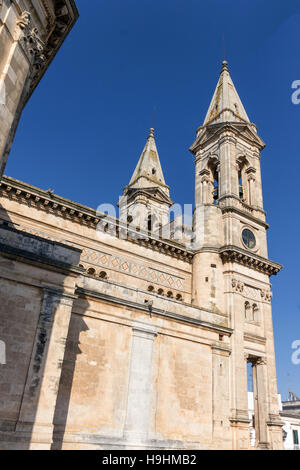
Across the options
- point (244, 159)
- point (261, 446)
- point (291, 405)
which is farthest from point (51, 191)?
point (291, 405)

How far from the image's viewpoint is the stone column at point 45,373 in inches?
469

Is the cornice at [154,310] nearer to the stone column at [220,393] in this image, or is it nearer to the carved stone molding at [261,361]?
the stone column at [220,393]

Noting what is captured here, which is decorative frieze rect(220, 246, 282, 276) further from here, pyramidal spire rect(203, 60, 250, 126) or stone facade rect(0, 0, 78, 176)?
stone facade rect(0, 0, 78, 176)

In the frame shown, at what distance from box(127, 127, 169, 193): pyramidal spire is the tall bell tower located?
10333 millimetres

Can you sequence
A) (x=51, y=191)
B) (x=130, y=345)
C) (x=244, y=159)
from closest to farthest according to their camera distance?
(x=130, y=345) → (x=51, y=191) → (x=244, y=159)

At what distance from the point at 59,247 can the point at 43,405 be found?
556cm

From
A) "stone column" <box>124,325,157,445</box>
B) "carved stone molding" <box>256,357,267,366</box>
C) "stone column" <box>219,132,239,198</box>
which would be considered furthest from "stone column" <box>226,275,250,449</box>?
"stone column" <box>219,132,239,198</box>

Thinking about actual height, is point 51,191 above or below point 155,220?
below

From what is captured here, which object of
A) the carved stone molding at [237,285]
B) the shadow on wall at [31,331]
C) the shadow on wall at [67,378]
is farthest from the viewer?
the carved stone molding at [237,285]

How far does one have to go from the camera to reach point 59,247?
14.7 m

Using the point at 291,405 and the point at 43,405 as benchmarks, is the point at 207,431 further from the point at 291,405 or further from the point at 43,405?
the point at 291,405

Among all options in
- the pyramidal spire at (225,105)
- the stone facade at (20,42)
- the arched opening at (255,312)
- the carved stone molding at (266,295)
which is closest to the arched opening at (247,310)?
the arched opening at (255,312)

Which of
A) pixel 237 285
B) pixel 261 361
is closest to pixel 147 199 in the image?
pixel 237 285

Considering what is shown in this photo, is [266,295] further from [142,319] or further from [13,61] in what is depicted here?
[13,61]
